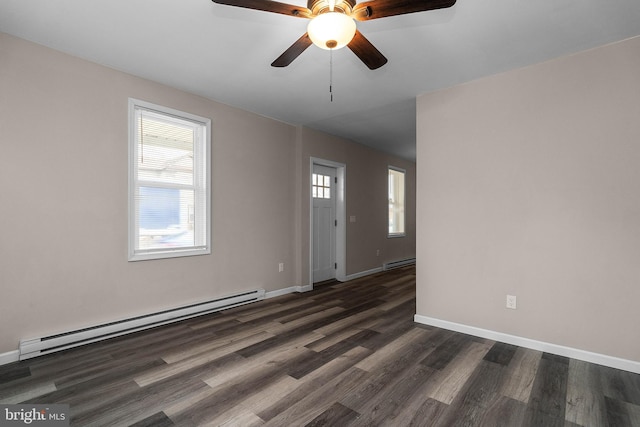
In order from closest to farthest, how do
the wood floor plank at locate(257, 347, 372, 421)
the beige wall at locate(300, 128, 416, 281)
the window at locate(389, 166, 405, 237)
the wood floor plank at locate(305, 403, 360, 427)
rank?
the wood floor plank at locate(305, 403, 360, 427)
the wood floor plank at locate(257, 347, 372, 421)
the beige wall at locate(300, 128, 416, 281)
the window at locate(389, 166, 405, 237)

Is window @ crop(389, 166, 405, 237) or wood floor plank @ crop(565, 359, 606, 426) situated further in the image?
window @ crop(389, 166, 405, 237)

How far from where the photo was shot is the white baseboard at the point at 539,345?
2.45 metres

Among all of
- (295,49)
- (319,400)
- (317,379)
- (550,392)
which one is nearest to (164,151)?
(295,49)

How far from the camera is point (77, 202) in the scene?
9.23ft

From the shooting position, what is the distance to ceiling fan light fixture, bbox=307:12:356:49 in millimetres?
1591

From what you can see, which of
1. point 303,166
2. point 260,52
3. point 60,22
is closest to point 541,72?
point 260,52

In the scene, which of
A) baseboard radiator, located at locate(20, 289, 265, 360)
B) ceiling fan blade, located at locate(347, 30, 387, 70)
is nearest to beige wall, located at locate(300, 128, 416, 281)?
baseboard radiator, located at locate(20, 289, 265, 360)

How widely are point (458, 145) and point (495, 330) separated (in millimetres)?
1864

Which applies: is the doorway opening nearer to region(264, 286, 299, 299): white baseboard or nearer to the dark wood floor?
region(264, 286, 299, 299): white baseboard

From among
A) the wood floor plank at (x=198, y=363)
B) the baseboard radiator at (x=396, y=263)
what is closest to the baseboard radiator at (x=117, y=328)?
the wood floor plank at (x=198, y=363)

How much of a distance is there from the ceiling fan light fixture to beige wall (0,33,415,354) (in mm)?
2390

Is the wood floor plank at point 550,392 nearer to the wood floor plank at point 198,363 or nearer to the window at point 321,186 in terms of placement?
the wood floor plank at point 198,363

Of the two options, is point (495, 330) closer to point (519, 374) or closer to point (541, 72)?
point (519, 374)

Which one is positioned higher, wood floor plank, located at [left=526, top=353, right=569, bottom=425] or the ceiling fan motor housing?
the ceiling fan motor housing
